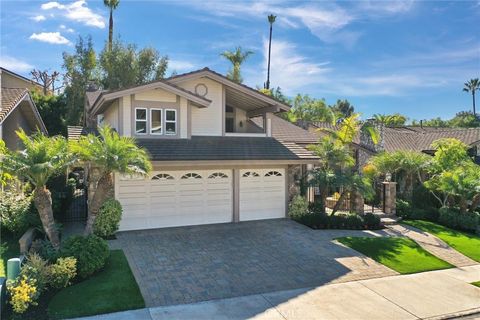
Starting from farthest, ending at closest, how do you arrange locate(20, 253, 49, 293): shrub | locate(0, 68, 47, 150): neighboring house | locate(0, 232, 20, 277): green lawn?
1. locate(0, 68, 47, 150): neighboring house
2. locate(0, 232, 20, 277): green lawn
3. locate(20, 253, 49, 293): shrub

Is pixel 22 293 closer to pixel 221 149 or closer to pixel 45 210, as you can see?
pixel 45 210

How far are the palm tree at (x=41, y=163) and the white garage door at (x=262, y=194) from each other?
7.83 m

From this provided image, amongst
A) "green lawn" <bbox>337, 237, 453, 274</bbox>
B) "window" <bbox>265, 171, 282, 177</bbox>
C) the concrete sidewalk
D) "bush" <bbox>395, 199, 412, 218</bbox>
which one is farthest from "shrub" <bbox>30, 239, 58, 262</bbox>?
"bush" <bbox>395, 199, 412, 218</bbox>

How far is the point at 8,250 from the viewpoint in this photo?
11.4 metres

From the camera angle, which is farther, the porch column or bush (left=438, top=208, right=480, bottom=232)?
the porch column

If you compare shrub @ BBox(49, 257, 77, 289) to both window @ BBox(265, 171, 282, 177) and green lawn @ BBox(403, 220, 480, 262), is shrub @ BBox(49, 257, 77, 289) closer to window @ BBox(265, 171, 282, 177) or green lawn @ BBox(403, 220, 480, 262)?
window @ BBox(265, 171, 282, 177)

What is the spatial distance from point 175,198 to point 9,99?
35.0 ft

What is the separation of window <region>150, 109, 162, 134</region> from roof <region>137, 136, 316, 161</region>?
0.46 m

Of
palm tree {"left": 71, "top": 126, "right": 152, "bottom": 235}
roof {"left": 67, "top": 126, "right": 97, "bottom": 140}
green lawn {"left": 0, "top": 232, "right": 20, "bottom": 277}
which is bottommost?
green lawn {"left": 0, "top": 232, "right": 20, "bottom": 277}

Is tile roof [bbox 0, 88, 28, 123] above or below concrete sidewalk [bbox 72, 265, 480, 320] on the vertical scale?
above

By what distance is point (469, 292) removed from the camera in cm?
984

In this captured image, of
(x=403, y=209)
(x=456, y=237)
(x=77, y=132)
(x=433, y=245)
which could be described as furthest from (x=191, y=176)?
(x=456, y=237)

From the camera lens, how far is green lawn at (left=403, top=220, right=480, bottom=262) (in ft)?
45.6

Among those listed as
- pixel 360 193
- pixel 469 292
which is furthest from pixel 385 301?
pixel 360 193
